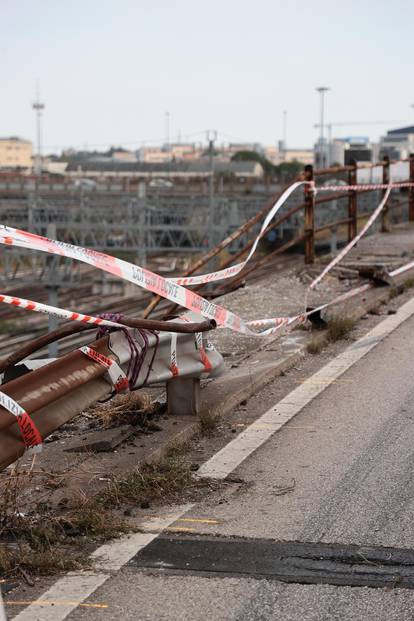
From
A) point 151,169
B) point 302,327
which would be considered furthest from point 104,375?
point 151,169

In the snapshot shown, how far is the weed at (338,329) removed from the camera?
8688 millimetres

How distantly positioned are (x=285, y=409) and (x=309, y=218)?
6.08m

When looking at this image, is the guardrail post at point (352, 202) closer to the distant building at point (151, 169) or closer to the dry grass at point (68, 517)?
the dry grass at point (68, 517)

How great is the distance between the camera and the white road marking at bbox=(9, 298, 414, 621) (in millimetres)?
3818

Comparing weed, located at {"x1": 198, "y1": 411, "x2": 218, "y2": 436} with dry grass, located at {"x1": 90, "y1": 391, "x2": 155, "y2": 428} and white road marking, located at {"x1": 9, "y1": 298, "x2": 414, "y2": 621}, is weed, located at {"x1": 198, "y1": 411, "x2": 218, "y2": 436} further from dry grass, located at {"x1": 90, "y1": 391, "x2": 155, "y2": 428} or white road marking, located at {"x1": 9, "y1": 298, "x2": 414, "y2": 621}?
dry grass, located at {"x1": 90, "y1": 391, "x2": 155, "y2": 428}

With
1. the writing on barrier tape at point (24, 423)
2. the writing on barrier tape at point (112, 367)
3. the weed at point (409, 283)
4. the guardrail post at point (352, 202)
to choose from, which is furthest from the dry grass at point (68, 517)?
the guardrail post at point (352, 202)

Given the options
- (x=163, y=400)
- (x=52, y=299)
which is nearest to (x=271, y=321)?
(x=163, y=400)

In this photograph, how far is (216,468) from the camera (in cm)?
536

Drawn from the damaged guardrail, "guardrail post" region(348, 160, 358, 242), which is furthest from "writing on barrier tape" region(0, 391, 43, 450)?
"guardrail post" region(348, 160, 358, 242)

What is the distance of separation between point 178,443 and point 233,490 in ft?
1.99

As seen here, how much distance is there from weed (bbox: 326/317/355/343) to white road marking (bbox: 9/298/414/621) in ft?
0.50

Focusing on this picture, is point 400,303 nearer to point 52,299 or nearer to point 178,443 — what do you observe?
point 178,443

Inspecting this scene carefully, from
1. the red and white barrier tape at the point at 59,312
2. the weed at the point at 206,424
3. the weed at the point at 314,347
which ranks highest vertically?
the red and white barrier tape at the point at 59,312

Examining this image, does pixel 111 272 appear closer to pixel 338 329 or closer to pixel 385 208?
pixel 338 329
